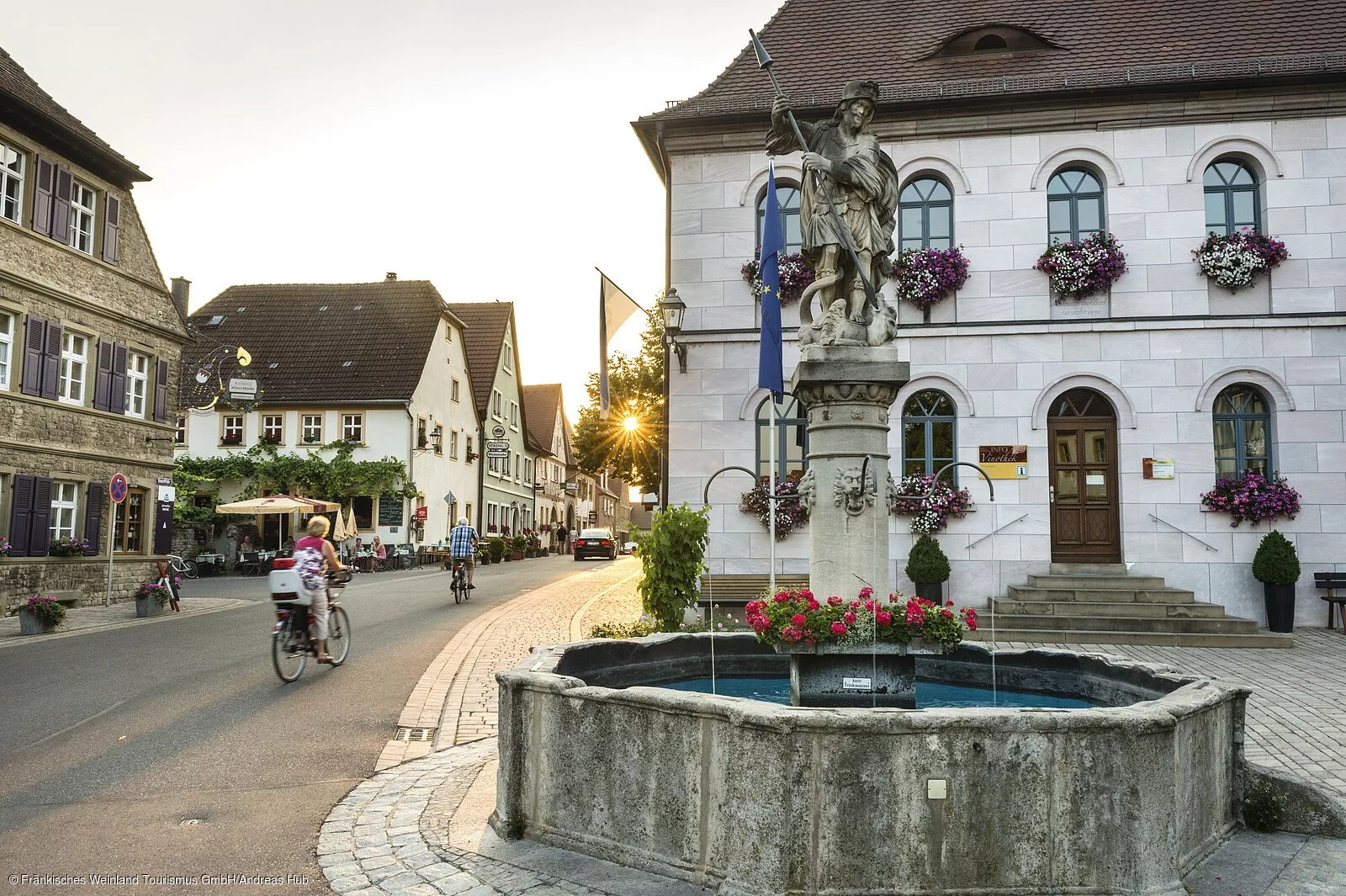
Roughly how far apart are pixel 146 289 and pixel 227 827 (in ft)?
66.4

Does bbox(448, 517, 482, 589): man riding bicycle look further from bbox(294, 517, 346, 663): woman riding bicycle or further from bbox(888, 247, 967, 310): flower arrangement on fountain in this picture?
bbox(888, 247, 967, 310): flower arrangement on fountain

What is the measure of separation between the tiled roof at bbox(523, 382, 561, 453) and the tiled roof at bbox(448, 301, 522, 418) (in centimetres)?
1470

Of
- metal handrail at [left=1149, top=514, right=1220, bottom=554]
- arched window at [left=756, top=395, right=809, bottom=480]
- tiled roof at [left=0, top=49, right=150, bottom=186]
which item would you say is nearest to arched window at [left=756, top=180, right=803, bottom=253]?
arched window at [left=756, top=395, right=809, bottom=480]

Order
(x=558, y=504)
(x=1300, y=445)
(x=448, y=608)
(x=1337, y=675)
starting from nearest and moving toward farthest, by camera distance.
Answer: (x=1337, y=675)
(x=1300, y=445)
(x=448, y=608)
(x=558, y=504)

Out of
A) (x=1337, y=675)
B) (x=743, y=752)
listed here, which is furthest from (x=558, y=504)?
(x=743, y=752)

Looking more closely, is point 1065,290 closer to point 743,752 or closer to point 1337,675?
point 1337,675

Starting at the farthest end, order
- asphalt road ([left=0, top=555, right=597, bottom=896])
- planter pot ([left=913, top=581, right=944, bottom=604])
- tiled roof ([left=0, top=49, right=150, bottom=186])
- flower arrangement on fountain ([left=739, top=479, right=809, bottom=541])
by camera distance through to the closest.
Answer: tiled roof ([left=0, top=49, right=150, bottom=186]) → flower arrangement on fountain ([left=739, top=479, right=809, bottom=541]) → planter pot ([left=913, top=581, right=944, bottom=604]) → asphalt road ([left=0, top=555, right=597, bottom=896])

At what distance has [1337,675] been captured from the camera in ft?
34.5

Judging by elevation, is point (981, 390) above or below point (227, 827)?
above

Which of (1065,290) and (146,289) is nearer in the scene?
(1065,290)

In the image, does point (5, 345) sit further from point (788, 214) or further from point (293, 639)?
point (788, 214)

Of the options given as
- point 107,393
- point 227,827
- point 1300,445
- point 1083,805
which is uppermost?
point 107,393

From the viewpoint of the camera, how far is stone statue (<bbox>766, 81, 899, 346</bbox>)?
656 centimetres

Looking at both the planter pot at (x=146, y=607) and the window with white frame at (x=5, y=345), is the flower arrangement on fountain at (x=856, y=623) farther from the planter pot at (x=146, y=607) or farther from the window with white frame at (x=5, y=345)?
the window with white frame at (x=5, y=345)
